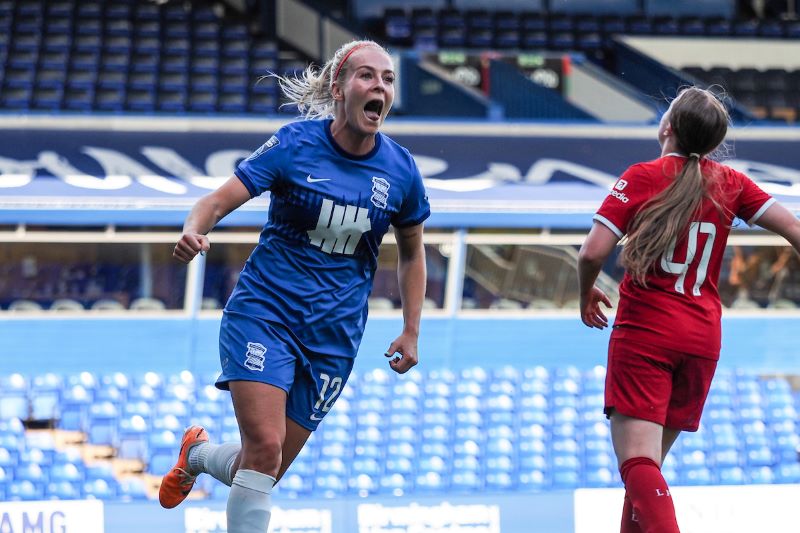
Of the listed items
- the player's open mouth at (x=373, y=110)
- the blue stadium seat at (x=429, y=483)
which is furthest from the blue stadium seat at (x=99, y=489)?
the player's open mouth at (x=373, y=110)

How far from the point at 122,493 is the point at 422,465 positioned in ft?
5.93

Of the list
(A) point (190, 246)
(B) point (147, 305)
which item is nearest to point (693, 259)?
(A) point (190, 246)

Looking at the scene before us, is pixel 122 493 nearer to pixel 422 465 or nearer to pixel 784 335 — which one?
pixel 422 465

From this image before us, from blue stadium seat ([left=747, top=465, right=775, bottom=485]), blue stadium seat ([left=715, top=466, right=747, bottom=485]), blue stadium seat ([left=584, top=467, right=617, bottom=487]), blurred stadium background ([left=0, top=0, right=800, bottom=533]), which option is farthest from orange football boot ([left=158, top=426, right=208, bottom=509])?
blue stadium seat ([left=747, top=465, right=775, bottom=485])

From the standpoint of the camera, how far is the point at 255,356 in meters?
3.40

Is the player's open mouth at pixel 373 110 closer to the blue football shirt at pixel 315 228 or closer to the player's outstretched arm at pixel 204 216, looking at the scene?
the blue football shirt at pixel 315 228

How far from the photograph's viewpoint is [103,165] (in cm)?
984

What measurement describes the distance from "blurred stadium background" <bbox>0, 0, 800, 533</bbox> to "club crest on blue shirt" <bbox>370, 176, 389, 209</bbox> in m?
2.67

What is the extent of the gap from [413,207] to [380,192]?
18cm

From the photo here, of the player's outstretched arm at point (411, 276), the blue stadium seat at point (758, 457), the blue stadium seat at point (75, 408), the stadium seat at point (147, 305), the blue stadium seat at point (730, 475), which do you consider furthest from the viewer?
the stadium seat at point (147, 305)

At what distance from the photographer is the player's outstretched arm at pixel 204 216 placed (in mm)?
3133

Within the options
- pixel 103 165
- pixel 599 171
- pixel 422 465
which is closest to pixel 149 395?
pixel 422 465

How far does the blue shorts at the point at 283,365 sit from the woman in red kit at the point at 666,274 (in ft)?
2.63

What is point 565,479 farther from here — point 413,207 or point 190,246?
point 190,246
